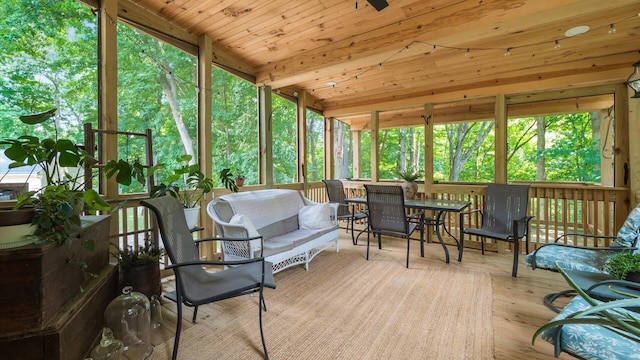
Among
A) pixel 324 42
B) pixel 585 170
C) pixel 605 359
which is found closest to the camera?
pixel 605 359

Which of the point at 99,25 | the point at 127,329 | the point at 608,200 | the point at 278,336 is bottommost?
the point at 278,336

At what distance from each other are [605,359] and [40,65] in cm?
414

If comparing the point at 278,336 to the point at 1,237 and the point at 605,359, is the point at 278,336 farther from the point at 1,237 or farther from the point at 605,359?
the point at 605,359

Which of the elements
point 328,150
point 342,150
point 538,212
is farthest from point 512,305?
point 342,150

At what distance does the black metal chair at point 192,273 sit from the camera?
5.24 feet

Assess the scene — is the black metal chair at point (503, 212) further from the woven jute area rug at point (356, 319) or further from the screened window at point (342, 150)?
the screened window at point (342, 150)

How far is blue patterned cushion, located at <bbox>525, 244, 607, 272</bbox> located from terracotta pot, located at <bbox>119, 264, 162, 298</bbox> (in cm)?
331

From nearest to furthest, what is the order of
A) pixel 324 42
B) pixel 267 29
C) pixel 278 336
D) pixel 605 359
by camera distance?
pixel 605 359, pixel 278 336, pixel 267 29, pixel 324 42

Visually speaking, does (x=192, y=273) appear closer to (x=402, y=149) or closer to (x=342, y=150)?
(x=342, y=150)

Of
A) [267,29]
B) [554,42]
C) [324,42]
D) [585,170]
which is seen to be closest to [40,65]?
[267,29]

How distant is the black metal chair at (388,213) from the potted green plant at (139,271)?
2.29 metres

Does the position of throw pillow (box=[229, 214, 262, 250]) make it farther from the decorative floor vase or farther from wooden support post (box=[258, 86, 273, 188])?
wooden support post (box=[258, 86, 273, 188])

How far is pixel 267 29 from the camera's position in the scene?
3.13 meters

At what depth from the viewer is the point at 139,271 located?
212cm
